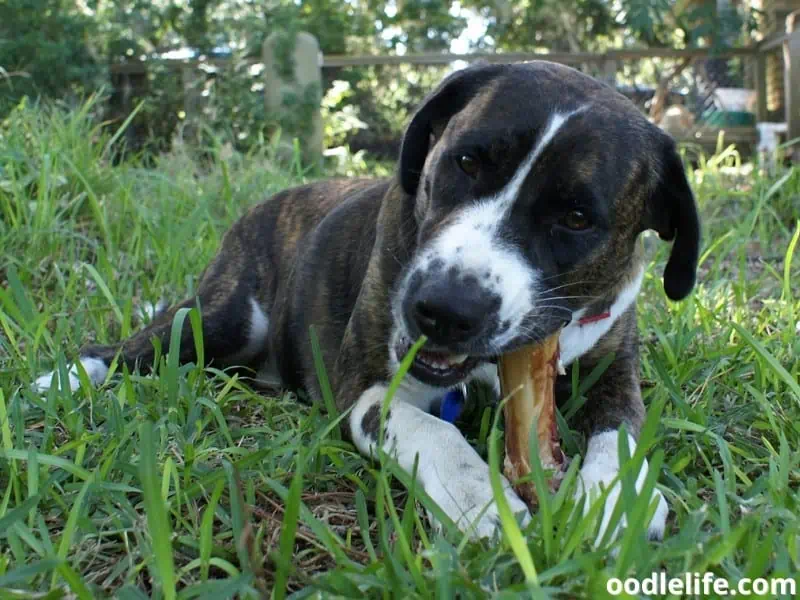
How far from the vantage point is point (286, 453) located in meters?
2.11

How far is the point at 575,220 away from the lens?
2230 millimetres

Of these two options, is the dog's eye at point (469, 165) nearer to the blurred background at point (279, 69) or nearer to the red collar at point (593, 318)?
the red collar at point (593, 318)

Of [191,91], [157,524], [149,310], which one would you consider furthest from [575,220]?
[191,91]

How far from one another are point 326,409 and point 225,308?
3.57 ft

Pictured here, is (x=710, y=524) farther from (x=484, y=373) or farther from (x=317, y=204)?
(x=317, y=204)

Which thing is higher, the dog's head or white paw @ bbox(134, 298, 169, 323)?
the dog's head

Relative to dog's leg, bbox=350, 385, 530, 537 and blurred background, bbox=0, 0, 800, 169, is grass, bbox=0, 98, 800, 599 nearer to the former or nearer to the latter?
dog's leg, bbox=350, 385, 530, 537

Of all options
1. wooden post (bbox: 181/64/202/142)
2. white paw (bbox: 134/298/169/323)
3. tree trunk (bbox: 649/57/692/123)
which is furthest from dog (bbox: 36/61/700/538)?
tree trunk (bbox: 649/57/692/123)

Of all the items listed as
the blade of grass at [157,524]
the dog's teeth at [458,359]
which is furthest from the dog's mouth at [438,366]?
the blade of grass at [157,524]

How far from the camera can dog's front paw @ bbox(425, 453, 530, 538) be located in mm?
1750

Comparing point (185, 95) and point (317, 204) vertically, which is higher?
point (317, 204)

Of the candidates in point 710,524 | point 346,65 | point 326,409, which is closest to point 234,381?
point 326,409

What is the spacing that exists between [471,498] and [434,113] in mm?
1253

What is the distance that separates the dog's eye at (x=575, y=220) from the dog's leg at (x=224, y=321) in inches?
60.7
